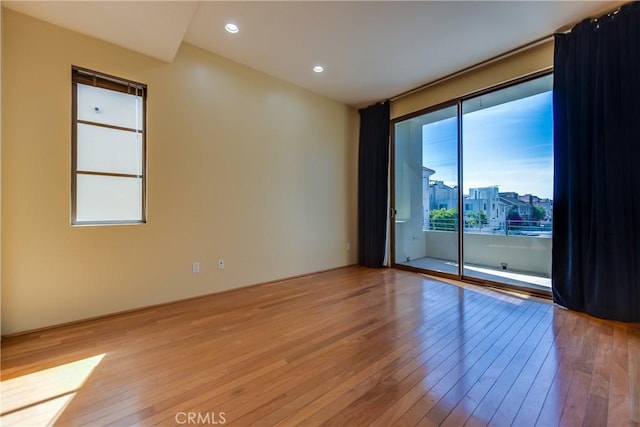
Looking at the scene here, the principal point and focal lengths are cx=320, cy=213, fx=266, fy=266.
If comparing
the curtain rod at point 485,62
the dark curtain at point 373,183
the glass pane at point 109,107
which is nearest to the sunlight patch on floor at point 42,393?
the glass pane at point 109,107

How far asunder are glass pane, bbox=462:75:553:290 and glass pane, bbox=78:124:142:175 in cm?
438

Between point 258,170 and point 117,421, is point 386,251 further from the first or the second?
point 117,421

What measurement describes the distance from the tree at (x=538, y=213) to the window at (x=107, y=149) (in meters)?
4.80

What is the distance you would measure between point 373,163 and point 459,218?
174 centimetres

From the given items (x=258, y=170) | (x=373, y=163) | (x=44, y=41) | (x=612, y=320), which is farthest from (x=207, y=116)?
(x=612, y=320)

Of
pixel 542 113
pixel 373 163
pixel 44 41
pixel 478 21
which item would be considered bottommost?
pixel 373 163

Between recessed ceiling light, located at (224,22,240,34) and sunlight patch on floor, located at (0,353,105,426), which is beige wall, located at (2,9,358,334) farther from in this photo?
sunlight patch on floor, located at (0,353,105,426)

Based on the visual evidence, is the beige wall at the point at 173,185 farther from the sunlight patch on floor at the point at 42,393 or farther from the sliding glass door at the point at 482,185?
the sliding glass door at the point at 482,185

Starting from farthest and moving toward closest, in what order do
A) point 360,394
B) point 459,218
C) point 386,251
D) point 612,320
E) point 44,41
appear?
point 386,251, point 459,218, point 612,320, point 44,41, point 360,394

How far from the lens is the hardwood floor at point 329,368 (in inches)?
55.8

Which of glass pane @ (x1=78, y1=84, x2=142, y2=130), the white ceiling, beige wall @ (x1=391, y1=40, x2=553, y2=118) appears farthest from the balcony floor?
glass pane @ (x1=78, y1=84, x2=142, y2=130)

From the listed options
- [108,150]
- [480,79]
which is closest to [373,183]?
[480,79]

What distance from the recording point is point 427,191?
462 cm

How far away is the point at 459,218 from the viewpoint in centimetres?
405
